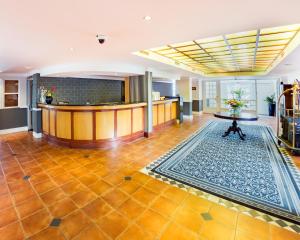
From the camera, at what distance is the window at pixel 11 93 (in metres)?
6.54

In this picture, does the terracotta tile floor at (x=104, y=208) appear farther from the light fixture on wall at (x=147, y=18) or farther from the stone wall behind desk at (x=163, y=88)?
the stone wall behind desk at (x=163, y=88)

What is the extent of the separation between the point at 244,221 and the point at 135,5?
2.64m

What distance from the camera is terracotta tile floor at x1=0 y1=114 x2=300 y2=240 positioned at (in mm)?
1757

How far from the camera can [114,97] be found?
27.7 feet

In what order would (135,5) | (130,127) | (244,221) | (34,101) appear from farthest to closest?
(34,101) < (130,127) < (244,221) < (135,5)

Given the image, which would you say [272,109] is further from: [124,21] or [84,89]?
[124,21]

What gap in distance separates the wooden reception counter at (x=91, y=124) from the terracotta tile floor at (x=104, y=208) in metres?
1.03

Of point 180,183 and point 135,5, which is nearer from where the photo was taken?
point 135,5

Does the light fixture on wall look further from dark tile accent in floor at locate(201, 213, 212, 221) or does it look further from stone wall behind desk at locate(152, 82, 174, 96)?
stone wall behind desk at locate(152, 82, 174, 96)

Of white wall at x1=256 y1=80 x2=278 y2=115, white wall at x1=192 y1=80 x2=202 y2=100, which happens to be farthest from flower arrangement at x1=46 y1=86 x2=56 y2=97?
white wall at x1=256 y1=80 x2=278 y2=115

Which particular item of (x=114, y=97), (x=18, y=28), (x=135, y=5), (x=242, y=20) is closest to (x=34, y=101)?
(x=114, y=97)

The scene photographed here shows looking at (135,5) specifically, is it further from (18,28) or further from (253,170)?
(253,170)

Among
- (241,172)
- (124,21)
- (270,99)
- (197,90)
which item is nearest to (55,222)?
(124,21)

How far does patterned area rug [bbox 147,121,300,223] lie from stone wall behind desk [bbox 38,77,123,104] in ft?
15.9
